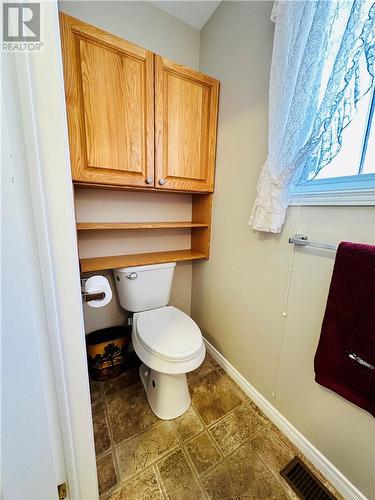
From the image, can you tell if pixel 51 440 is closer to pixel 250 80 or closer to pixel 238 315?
pixel 238 315

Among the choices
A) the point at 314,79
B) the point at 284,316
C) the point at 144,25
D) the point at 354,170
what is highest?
the point at 144,25

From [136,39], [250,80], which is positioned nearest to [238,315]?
[250,80]

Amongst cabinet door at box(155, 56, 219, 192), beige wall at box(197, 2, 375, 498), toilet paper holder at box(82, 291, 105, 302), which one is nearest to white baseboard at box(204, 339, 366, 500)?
beige wall at box(197, 2, 375, 498)

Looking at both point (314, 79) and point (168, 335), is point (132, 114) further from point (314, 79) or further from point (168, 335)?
point (168, 335)

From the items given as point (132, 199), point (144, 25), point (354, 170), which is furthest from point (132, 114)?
point (354, 170)

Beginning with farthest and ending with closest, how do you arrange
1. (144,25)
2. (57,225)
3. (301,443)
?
1. (144,25)
2. (301,443)
3. (57,225)

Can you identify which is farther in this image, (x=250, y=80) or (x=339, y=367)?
(x=250, y=80)

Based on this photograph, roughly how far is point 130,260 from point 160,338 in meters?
0.54

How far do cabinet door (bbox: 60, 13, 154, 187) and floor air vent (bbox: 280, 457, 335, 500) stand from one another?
1609 millimetres

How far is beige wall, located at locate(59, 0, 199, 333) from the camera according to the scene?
1.14 m

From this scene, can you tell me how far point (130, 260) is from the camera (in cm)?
133

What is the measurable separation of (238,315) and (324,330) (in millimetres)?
562

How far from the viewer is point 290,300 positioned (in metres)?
0.97

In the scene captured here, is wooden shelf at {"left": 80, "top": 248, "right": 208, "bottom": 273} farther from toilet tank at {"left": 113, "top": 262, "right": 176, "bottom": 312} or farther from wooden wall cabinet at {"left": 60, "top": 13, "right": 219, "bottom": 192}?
wooden wall cabinet at {"left": 60, "top": 13, "right": 219, "bottom": 192}
